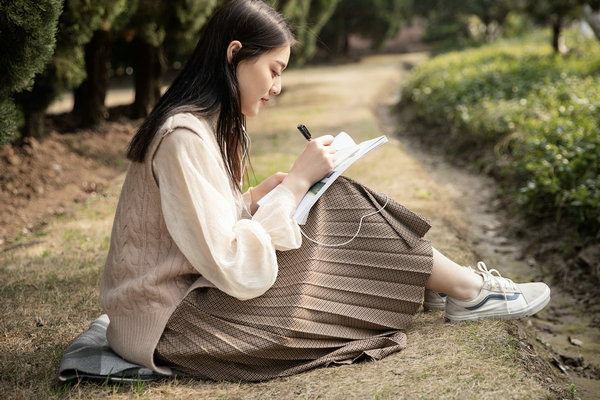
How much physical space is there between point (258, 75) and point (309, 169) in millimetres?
370

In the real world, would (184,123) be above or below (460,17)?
below

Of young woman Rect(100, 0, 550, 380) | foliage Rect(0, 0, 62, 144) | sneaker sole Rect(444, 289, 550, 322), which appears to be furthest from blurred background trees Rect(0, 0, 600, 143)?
sneaker sole Rect(444, 289, 550, 322)

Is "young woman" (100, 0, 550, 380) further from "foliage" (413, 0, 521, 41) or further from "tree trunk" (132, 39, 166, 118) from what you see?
"foliage" (413, 0, 521, 41)

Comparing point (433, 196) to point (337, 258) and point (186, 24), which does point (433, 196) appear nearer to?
point (337, 258)

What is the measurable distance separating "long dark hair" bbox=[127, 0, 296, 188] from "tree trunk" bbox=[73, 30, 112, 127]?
5603 mm

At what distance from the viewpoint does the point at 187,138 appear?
6.78 feet

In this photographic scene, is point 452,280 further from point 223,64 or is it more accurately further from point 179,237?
point 223,64

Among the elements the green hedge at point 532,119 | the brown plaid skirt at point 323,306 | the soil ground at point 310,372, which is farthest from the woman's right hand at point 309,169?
the green hedge at point 532,119

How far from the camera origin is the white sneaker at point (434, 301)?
112 inches

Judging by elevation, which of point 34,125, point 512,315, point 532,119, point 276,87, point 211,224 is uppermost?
point 276,87

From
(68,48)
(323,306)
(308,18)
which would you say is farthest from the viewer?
(308,18)

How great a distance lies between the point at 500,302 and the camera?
104 inches

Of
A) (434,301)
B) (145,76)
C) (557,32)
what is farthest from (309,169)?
(557,32)

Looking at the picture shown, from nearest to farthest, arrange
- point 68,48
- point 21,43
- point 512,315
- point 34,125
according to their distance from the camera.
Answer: point 512,315, point 21,43, point 68,48, point 34,125
